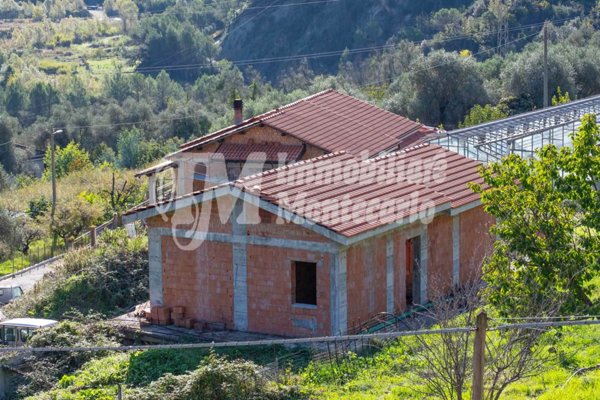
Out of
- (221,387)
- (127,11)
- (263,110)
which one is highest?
(127,11)

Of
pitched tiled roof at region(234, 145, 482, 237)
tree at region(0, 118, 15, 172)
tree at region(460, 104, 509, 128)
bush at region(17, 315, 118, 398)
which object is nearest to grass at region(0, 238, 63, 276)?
bush at region(17, 315, 118, 398)

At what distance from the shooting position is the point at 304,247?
1916 centimetres

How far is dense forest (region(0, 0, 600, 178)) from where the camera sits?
174 ft

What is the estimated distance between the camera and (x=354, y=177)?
21.6 meters

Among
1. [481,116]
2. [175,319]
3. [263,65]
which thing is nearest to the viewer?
[175,319]

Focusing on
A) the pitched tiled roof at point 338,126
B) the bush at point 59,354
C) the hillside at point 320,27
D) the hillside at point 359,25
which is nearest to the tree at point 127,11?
the hillside at point 359,25

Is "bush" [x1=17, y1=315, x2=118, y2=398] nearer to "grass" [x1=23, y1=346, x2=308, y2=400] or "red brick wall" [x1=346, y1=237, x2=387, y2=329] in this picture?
"grass" [x1=23, y1=346, x2=308, y2=400]

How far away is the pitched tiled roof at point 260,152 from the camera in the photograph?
26875 mm

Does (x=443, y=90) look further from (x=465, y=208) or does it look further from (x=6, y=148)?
(x=465, y=208)

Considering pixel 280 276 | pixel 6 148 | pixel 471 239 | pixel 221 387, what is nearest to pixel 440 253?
pixel 471 239

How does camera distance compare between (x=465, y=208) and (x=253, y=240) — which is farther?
(x=465, y=208)

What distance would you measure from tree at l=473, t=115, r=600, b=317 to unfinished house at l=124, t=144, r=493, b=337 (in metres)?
2.83

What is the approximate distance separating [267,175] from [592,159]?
7060 millimetres

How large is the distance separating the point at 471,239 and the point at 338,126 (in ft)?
21.2
